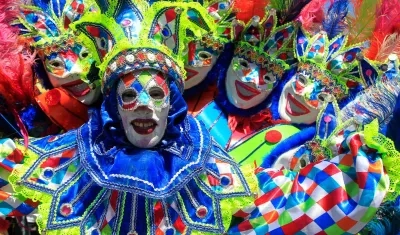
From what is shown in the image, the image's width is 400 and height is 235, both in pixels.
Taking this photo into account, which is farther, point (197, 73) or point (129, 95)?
point (197, 73)

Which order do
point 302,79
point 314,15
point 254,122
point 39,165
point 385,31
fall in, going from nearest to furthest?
1. point 39,165
2. point 302,79
3. point 254,122
4. point 385,31
5. point 314,15

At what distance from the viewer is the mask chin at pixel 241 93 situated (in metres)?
2.75

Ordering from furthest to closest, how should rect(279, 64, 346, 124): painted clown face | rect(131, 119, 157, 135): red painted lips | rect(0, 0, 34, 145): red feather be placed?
rect(279, 64, 346, 124): painted clown face
rect(0, 0, 34, 145): red feather
rect(131, 119, 157, 135): red painted lips

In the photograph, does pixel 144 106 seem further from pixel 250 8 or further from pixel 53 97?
pixel 250 8

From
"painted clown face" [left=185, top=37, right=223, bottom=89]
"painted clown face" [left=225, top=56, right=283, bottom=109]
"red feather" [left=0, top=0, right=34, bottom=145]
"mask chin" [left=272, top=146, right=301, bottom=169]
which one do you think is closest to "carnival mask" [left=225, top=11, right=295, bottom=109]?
"painted clown face" [left=225, top=56, right=283, bottom=109]

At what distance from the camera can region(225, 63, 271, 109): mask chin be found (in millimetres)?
2746

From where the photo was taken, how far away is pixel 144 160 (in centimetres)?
208

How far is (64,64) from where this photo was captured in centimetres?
258

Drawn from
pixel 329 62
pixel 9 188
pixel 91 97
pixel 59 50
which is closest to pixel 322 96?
pixel 329 62

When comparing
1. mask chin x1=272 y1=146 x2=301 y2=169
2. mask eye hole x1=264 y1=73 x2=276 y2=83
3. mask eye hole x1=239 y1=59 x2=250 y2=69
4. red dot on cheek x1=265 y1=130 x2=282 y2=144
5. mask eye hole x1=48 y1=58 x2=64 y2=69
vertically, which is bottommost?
mask chin x1=272 y1=146 x2=301 y2=169

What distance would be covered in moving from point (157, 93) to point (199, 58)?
2.01 ft

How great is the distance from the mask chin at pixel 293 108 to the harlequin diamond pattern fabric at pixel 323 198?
60cm

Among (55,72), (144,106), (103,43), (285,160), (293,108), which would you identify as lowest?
(285,160)

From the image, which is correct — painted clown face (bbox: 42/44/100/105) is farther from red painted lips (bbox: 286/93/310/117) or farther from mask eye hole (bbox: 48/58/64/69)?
red painted lips (bbox: 286/93/310/117)
